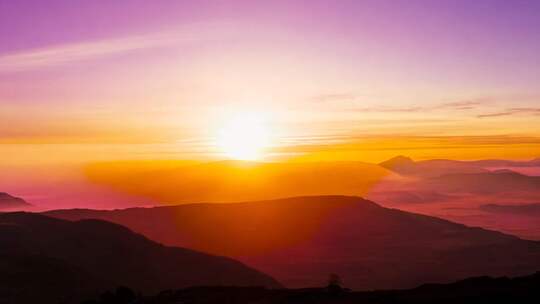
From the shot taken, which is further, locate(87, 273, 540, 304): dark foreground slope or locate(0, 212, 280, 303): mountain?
locate(0, 212, 280, 303): mountain

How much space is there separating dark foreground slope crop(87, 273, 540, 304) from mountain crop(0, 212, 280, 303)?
31773mm

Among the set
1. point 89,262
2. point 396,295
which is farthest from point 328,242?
point 396,295

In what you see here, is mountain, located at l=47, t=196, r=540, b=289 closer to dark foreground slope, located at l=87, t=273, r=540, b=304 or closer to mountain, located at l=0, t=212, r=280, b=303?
mountain, located at l=0, t=212, r=280, b=303

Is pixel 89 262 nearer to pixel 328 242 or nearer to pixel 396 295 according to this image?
pixel 396 295

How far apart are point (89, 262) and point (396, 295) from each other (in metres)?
66.1

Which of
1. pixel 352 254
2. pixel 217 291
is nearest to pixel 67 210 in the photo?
pixel 352 254

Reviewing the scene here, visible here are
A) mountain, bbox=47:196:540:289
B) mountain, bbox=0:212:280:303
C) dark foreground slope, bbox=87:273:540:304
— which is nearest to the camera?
dark foreground slope, bbox=87:273:540:304

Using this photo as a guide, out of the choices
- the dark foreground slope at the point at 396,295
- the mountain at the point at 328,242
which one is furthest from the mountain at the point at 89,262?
the mountain at the point at 328,242

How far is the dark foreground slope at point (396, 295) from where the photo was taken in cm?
2823

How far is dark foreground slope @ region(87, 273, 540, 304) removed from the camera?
92.6 feet

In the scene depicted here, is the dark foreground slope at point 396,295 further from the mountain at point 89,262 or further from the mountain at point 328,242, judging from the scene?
the mountain at point 328,242

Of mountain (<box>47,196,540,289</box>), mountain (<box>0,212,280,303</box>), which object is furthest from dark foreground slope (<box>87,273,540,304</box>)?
mountain (<box>47,196,540,289</box>)

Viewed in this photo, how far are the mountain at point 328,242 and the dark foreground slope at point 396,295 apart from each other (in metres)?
84.5

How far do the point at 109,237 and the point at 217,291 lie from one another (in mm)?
64734
